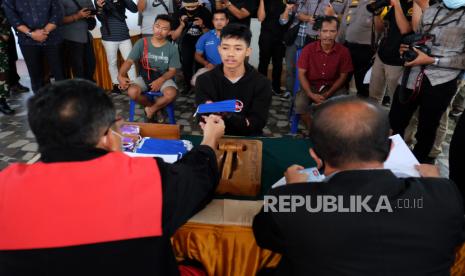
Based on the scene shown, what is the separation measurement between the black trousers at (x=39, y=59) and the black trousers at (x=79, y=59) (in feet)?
0.78

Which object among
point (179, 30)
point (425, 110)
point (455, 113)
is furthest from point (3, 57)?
point (455, 113)

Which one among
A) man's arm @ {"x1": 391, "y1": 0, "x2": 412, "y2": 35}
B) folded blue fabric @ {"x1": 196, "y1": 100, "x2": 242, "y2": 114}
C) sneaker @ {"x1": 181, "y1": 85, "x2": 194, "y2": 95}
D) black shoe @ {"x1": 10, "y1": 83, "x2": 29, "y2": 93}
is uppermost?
man's arm @ {"x1": 391, "y1": 0, "x2": 412, "y2": 35}

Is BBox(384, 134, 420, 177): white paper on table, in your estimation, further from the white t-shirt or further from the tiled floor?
the white t-shirt

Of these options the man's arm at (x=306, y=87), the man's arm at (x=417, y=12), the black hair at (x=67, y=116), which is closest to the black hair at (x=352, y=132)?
the black hair at (x=67, y=116)

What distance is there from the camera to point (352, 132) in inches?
39.6

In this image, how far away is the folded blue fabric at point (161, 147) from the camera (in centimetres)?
161

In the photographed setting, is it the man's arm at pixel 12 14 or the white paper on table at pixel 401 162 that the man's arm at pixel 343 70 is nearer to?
the white paper on table at pixel 401 162

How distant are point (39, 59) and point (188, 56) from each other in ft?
5.66

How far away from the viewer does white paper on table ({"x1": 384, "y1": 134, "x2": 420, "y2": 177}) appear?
135cm

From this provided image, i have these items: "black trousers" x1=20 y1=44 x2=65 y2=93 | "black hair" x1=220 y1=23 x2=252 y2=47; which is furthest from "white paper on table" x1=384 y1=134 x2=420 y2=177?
"black trousers" x1=20 y1=44 x2=65 y2=93

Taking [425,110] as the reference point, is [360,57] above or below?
above

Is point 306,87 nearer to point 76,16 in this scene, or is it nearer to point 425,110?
point 425,110

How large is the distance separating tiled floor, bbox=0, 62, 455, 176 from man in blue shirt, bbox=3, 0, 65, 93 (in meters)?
0.49

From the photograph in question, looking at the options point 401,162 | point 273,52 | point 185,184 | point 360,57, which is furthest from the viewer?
point 273,52
